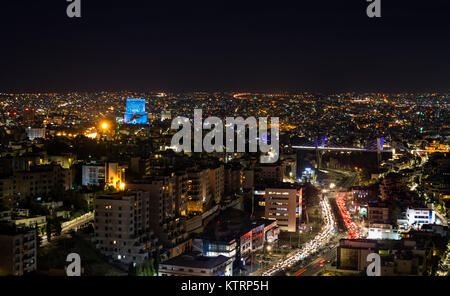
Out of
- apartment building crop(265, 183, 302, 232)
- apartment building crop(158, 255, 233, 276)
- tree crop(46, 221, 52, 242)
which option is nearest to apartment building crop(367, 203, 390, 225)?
apartment building crop(265, 183, 302, 232)

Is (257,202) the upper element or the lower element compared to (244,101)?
lower

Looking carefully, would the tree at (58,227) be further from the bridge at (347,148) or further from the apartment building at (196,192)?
the bridge at (347,148)

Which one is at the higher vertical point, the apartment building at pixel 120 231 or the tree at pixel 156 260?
the apartment building at pixel 120 231

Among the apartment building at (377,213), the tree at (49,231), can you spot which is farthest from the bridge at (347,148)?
the tree at (49,231)

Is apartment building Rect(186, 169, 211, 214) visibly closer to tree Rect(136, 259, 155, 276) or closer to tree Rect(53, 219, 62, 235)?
tree Rect(53, 219, 62, 235)

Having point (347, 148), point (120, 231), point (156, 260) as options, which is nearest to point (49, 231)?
point (120, 231)
